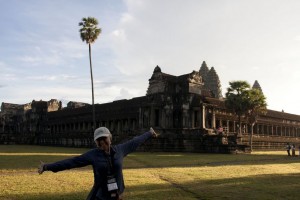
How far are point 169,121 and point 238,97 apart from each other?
366 inches

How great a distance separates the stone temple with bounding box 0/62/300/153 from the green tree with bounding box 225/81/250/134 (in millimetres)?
2785

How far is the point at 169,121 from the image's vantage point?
44156mm

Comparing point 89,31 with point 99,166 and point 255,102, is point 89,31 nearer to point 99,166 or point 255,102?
point 255,102

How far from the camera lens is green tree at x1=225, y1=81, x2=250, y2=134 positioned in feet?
147

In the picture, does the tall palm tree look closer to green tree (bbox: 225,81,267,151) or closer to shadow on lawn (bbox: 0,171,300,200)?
green tree (bbox: 225,81,267,151)

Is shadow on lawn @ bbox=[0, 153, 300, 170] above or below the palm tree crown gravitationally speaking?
below

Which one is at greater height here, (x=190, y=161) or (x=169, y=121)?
(x=169, y=121)

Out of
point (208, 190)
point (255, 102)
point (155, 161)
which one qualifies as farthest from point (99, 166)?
point (255, 102)

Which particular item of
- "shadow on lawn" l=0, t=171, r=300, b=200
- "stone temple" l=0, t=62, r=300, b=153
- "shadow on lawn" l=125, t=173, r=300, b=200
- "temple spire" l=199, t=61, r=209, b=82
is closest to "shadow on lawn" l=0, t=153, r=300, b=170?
"shadow on lawn" l=0, t=171, r=300, b=200

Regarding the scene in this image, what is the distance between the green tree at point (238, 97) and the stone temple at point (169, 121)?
110 inches

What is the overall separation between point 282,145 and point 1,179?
53.2 meters

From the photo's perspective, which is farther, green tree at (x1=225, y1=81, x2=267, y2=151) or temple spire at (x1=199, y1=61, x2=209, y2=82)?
temple spire at (x1=199, y1=61, x2=209, y2=82)

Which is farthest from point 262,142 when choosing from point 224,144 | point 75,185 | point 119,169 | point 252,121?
point 119,169

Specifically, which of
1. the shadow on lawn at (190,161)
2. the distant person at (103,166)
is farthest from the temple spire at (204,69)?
the distant person at (103,166)
